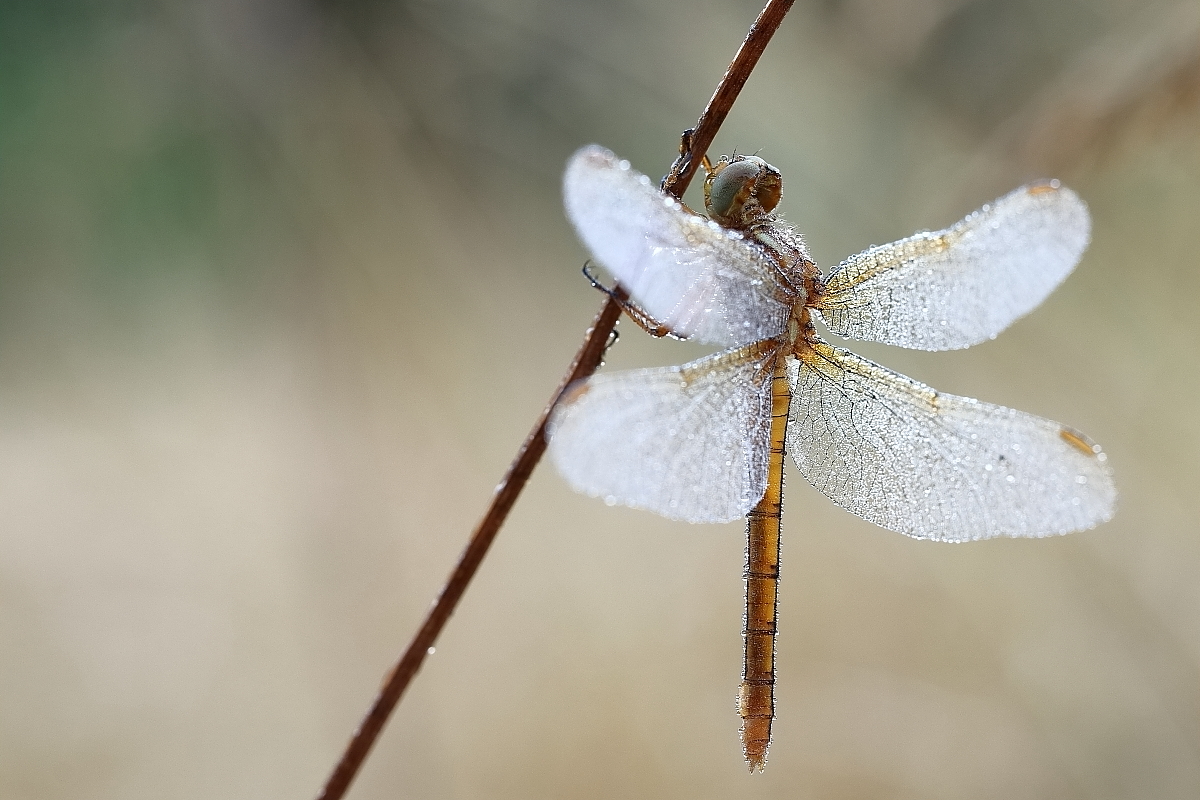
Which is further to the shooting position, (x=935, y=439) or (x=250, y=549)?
(x=250, y=549)

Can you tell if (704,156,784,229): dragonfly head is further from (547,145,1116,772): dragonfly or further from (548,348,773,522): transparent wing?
(548,348,773,522): transparent wing

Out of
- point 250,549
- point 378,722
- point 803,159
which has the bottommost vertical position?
point 250,549

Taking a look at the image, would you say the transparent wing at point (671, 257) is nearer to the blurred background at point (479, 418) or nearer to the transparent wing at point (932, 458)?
the transparent wing at point (932, 458)

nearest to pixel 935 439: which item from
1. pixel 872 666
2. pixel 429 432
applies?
pixel 872 666

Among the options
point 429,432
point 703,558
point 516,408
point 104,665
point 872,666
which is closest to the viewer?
point 872,666

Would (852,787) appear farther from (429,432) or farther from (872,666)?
(429,432)

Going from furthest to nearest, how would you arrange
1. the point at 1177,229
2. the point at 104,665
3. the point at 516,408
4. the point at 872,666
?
the point at 516,408 → the point at 104,665 → the point at 872,666 → the point at 1177,229

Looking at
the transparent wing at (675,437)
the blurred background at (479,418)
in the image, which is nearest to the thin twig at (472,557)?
the transparent wing at (675,437)
